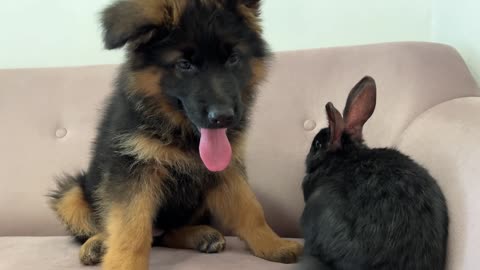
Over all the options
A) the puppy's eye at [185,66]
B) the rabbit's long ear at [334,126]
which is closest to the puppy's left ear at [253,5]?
the puppy's eye at [185,66]

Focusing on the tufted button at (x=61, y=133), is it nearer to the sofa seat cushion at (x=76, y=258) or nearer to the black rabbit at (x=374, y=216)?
the sofa seat cushion at (x=76, y=258)

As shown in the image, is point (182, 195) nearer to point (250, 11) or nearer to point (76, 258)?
point (76, 258)

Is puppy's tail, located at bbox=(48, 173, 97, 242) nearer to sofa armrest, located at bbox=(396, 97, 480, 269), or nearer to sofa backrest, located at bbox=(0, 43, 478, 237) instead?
sofa backrest, located at bbox=(0, 43, 478, 237)

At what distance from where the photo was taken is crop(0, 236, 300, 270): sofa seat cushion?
168cm

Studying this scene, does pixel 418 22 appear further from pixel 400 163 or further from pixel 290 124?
pixel 400 163

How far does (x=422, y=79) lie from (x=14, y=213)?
1905 mm

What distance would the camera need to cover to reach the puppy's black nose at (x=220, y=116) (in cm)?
143

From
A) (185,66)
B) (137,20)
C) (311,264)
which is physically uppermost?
(137,20)

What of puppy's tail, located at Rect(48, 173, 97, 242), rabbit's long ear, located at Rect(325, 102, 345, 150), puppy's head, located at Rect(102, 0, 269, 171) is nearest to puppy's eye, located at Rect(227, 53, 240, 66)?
puppy's head, located at Rect(102, 0, 269, 171)

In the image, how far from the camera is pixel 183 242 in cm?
194

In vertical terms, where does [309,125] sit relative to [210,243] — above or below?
above

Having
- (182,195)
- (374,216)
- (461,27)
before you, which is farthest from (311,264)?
(461,27)

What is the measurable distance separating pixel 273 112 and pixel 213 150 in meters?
0.77

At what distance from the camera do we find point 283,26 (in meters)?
2.79
